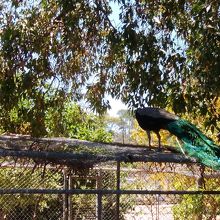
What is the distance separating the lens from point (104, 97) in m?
7.90

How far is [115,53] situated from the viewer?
6734mm

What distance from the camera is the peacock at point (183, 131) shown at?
199 inches

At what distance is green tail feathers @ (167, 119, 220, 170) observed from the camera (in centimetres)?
487

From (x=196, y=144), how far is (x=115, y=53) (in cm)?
199

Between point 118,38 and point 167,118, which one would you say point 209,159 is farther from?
point 118,38

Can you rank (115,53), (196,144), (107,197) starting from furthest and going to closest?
1. (107,197)
2. (115,53)
3. (196,144)

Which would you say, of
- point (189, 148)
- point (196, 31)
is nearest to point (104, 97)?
point (196, 31)

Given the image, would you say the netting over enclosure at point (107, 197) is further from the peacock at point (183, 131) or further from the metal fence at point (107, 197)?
the peacock at point (183, 131)

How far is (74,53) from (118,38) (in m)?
1.12

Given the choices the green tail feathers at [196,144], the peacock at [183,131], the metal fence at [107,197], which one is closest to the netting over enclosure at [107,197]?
the metal fence at [107,197]

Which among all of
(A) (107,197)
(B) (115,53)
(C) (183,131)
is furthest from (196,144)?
(A) (107,197)

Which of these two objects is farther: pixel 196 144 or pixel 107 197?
pixel 107 197

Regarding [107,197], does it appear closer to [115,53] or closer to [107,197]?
[107,197]

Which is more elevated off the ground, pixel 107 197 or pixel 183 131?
pixel 183 131
